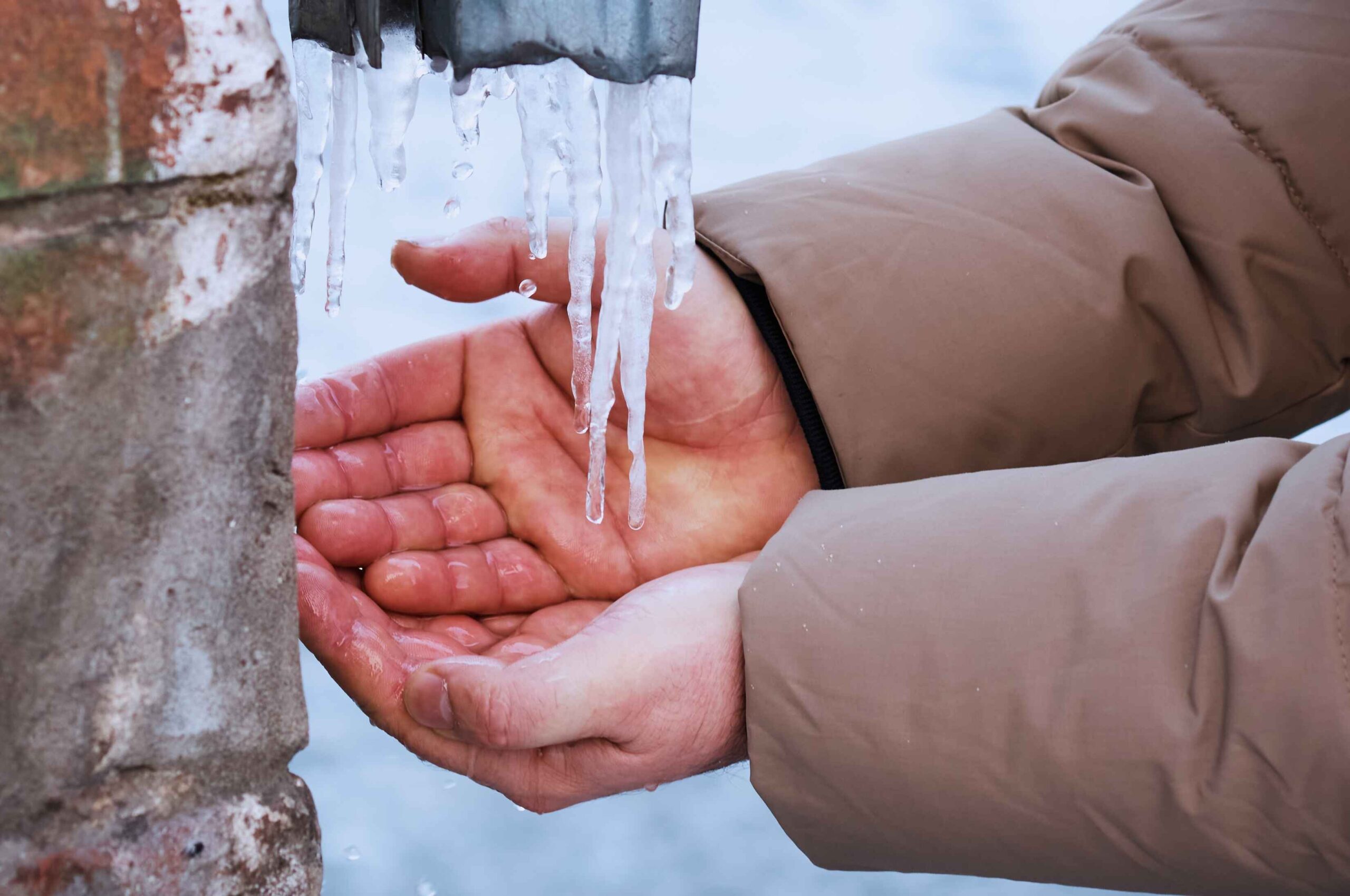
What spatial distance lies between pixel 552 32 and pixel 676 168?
0.24m

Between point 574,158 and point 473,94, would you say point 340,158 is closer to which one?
point 473,94

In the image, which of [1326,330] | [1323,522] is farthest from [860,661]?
[1326,330]

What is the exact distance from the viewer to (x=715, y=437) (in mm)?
1817

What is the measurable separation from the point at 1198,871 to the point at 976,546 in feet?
1.22

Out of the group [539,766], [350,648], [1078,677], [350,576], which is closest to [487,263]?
[350,576]

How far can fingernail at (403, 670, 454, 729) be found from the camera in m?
1.28

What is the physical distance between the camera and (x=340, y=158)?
1318mm

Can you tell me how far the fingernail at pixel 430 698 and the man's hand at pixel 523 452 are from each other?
0.22 m

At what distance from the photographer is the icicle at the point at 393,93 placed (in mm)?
1070

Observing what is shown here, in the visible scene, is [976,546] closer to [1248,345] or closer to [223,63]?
[1248,345]

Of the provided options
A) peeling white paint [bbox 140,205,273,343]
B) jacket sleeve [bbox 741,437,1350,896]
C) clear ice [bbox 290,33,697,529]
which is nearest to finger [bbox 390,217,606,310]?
clear ice [bbox 290,33,697,529]

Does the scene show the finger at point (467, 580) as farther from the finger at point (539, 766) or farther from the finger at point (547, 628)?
the finger at point (539, 766)

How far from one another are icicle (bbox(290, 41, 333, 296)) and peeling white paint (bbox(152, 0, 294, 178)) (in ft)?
0.75

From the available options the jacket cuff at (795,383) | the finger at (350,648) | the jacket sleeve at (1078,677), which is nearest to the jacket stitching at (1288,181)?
the jacket sleeve at (1078,677)
